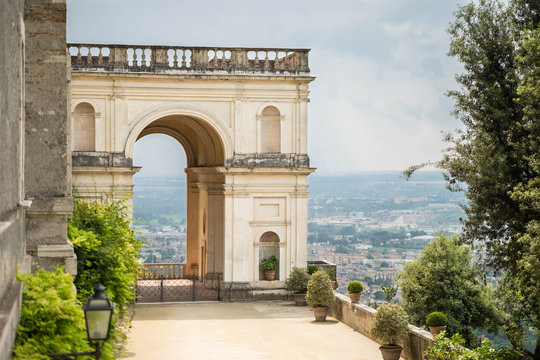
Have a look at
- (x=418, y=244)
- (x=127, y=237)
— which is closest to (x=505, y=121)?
(x=127, y=237)

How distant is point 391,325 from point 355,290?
500cm

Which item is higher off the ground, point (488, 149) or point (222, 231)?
point (488, 149)

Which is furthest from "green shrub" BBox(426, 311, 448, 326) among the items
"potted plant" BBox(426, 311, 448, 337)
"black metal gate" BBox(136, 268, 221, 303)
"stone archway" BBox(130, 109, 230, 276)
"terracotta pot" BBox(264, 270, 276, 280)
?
"stone archway" BBox(130, 109, 230, 276)

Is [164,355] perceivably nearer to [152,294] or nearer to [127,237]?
[127,237]

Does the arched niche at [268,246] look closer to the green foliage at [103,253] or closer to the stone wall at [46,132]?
the green foliage at [103,253]

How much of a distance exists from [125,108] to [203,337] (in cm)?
983

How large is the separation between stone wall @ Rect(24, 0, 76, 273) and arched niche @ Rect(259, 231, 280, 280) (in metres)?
17.7

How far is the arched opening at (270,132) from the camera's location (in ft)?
97.0

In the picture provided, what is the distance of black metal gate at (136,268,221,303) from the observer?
28953mm

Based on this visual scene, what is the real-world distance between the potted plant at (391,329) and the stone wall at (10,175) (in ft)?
35.0

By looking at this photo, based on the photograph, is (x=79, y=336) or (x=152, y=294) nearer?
(x=79, y=336)

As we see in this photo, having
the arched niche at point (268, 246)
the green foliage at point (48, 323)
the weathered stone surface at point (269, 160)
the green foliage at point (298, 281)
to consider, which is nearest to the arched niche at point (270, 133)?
the weathered stone surface at point (269, 160)

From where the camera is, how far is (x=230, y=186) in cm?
2888

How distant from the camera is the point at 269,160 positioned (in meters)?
29.1
